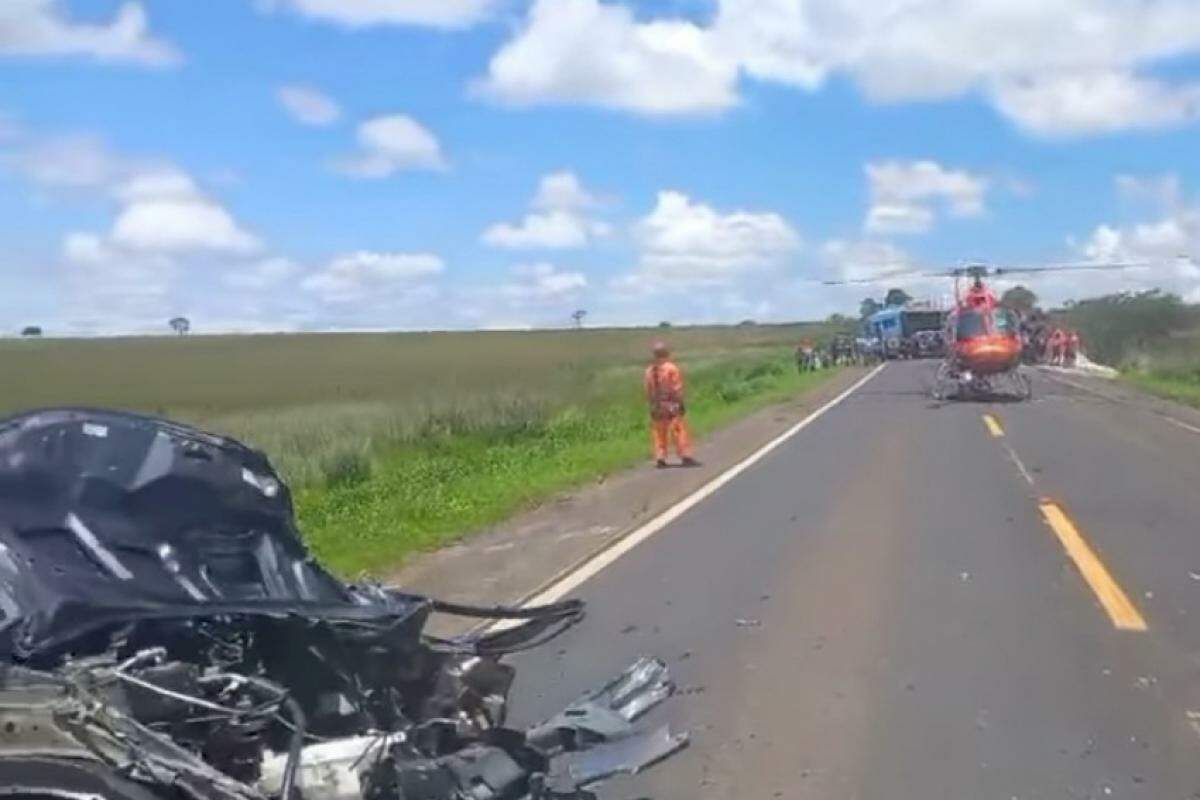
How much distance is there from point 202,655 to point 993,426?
29456mm

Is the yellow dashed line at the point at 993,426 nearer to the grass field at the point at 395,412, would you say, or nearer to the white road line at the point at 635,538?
the white road line at the point at 635,538

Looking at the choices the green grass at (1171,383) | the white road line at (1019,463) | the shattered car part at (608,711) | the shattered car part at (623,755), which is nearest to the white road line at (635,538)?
the shattered car part at (608,711)

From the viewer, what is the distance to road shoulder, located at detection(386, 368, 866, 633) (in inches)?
515

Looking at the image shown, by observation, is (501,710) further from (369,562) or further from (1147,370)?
(1147,370)

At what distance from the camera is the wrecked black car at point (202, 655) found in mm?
4453

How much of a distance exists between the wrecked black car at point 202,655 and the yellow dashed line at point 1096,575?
5387 millimetres

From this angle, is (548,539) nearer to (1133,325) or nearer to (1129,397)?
(1129,397)

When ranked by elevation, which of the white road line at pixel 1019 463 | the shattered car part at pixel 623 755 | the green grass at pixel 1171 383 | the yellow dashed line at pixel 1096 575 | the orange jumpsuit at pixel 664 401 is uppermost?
the orange jumpsuit at pixel 664 401

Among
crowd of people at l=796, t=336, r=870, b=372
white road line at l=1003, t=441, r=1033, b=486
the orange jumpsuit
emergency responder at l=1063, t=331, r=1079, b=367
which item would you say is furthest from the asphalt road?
emergency responder at l=1063, t=331, r=1079, b=367

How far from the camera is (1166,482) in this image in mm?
20875

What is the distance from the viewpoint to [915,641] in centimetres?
1027

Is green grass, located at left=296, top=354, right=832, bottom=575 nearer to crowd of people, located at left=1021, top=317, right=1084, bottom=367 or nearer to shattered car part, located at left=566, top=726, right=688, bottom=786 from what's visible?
shattered car part, located at left=566, top=726, right=688, bottom=786

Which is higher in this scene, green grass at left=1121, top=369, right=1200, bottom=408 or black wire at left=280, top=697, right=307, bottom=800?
black wire at left=280, top=697, right=307, bottom=800

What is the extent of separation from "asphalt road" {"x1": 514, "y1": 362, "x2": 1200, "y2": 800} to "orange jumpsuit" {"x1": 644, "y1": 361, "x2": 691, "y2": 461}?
13.5 feet
